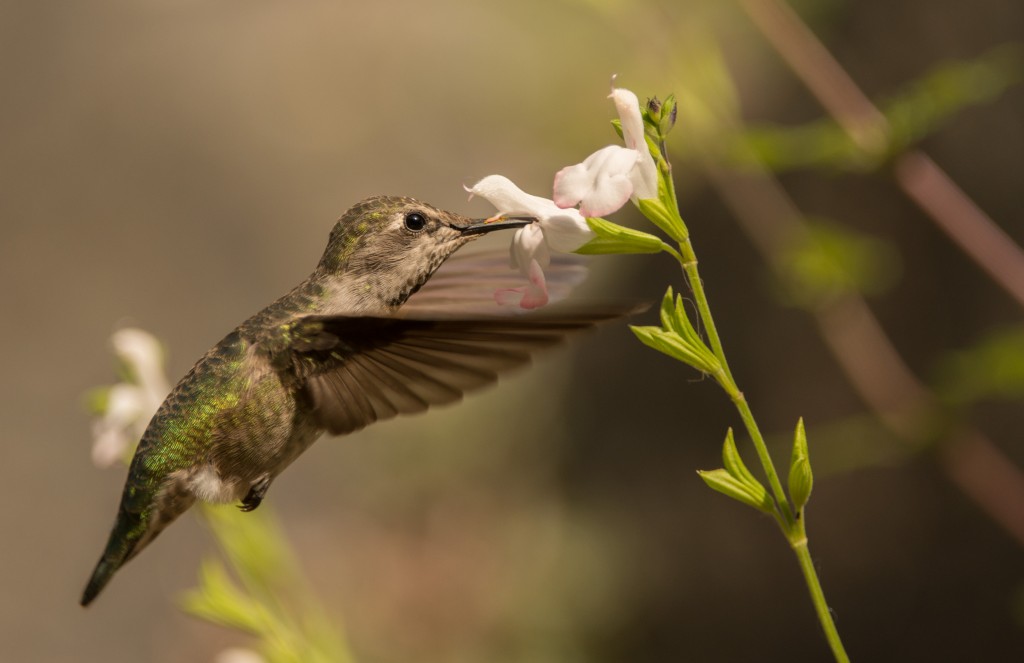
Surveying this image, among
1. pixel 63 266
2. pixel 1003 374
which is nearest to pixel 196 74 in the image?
pixel 63 266

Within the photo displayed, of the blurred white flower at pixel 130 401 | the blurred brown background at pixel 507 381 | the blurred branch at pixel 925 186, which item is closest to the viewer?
the blurred white flower at pixel 130 401

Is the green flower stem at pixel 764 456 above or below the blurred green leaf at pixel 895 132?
below

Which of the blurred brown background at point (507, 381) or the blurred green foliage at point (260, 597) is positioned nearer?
the blurred green foliage at point (260, 597)

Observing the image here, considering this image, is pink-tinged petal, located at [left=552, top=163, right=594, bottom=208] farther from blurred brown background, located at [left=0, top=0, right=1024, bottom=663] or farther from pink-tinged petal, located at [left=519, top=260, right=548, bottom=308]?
blurred brown background, located at [left=0, top=0, right=1024, bottom=663]

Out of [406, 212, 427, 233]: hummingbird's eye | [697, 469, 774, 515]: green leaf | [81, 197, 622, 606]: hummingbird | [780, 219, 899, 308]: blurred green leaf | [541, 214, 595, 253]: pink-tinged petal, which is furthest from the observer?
[780, 219, 899, 308]: blurred green leaf

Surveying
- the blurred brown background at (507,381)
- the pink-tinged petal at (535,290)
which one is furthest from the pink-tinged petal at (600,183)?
the blurred brown background at (507,381)

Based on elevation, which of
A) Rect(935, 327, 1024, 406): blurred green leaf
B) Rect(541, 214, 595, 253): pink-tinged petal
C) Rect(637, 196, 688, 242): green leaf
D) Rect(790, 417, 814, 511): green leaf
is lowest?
Rect(935, 327, 1024, 406): blurred green leaf

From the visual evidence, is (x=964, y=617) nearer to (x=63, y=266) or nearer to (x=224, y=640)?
(x=224, y=640)

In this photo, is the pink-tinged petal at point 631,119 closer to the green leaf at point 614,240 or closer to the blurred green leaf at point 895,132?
the green leaf at point 614,240

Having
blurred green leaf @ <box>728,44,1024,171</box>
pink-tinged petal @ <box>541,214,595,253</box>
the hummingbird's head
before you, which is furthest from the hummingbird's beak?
blurred green leaf @ <box>728,44,1024,171</box>
